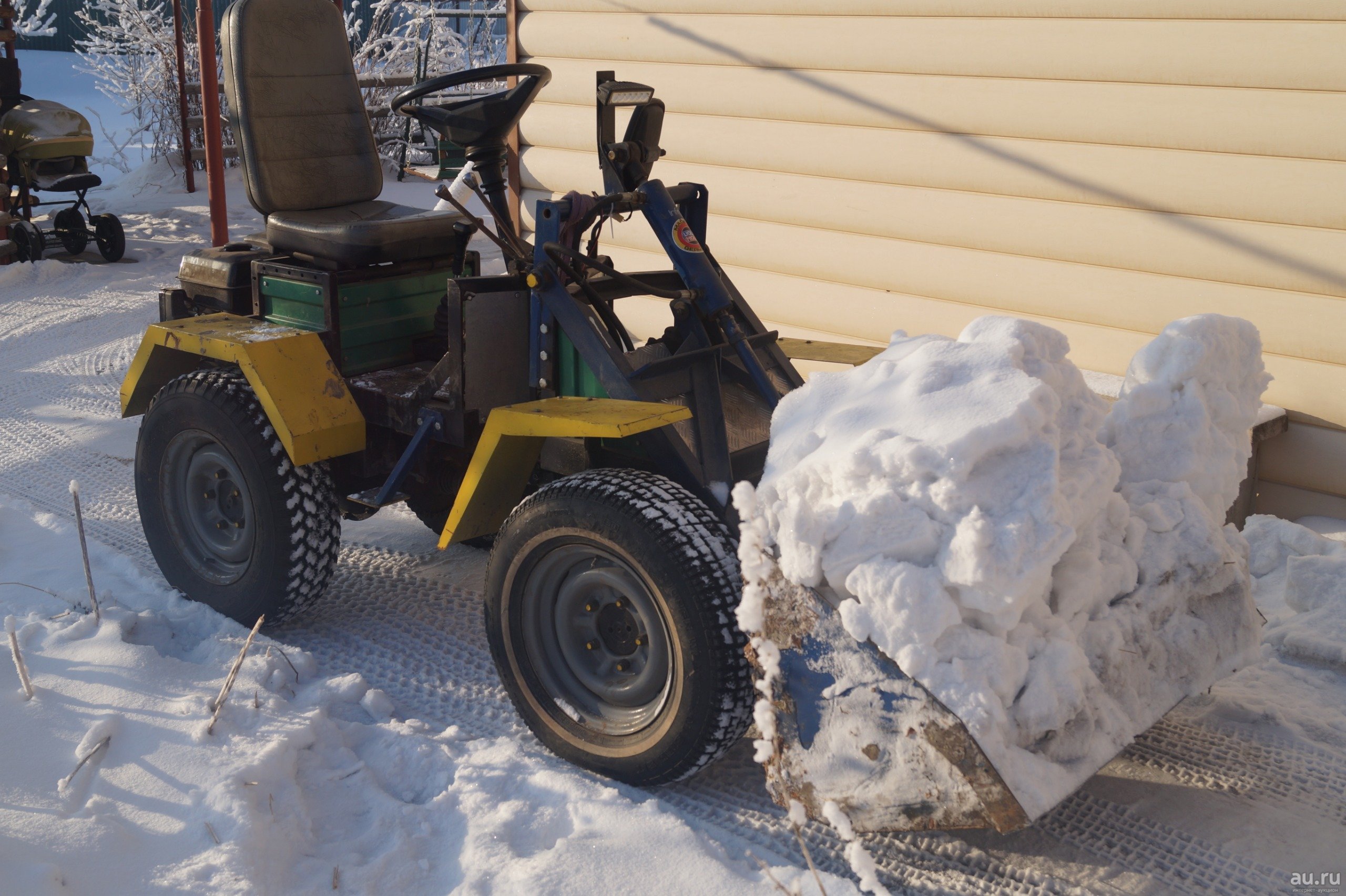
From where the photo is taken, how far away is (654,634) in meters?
2.72

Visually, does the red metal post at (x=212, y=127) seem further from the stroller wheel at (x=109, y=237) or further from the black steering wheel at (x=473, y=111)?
the black steering wheel at (x=473, y=111)

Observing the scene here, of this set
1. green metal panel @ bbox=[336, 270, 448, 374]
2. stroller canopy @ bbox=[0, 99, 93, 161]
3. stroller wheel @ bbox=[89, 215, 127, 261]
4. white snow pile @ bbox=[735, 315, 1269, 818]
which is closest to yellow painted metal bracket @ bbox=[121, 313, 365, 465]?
green metal panel @ bbox=[336, 270, 448, 374]

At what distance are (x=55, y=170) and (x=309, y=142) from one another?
6918 millimetres

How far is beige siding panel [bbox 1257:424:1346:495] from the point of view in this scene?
166 inches

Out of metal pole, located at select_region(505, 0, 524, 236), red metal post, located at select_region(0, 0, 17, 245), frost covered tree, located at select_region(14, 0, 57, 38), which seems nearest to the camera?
metal pole, located at select_region(505, 0, 524, 236)

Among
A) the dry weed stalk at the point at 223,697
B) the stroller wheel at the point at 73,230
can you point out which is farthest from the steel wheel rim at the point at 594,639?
the stroller wheel at the point at 73,230

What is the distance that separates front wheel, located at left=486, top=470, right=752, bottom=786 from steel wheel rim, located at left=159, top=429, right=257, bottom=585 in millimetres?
1175

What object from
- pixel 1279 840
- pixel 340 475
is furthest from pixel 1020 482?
pixel 340 475

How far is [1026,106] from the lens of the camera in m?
4.65

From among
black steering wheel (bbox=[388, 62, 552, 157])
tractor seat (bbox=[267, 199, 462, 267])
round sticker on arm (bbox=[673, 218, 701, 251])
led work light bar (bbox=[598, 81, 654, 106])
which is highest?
led work light bar (bbox=[598, 81, 654, 106])

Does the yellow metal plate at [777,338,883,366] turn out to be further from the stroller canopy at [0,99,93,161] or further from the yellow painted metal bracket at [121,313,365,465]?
the stroller canopy at [0,99,93,161]

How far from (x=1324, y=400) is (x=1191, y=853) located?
2272 millimetres

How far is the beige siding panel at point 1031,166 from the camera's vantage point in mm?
4105

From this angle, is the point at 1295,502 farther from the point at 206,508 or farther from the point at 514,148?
the point at 514,148
